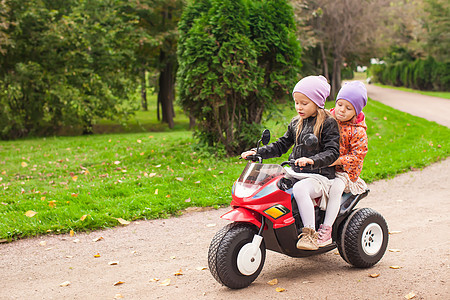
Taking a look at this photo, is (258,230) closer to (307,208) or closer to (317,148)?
(307,208)

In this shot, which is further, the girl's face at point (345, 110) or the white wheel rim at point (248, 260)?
the girl's face at point (345, 110)

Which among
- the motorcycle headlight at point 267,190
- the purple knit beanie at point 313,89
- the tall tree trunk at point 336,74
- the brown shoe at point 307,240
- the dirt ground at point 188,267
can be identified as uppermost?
the tall tree trunk at point 336,74

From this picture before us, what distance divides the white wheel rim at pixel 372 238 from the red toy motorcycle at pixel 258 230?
0.09m

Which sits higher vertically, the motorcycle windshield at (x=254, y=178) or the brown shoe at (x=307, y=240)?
the motorcycle windshield at (x=254, y=178)

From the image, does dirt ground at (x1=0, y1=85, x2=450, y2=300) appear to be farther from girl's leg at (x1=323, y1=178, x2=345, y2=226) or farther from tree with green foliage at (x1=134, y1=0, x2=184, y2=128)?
tree with green foliage at (x1=134, y1=0, x2=184, y2=128)

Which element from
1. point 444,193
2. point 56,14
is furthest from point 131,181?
point 56,14

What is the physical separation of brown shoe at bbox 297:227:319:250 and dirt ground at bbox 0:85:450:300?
318 mm

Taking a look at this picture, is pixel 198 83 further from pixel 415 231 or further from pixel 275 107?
pixel 415 231

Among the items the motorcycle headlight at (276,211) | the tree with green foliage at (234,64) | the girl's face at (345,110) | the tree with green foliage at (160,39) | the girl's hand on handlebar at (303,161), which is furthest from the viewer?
the tree with green foliage at (160,39)

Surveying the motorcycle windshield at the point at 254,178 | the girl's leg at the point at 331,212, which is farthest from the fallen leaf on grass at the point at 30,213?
the girl's leg at the point at 331,212

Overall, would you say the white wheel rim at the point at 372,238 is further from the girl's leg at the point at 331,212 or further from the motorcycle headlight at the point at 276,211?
the motorcycle headlight at the point at 276,211

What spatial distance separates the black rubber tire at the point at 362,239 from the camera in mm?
4262

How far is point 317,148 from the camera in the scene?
13.6 feet

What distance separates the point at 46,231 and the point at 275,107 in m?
5.66
